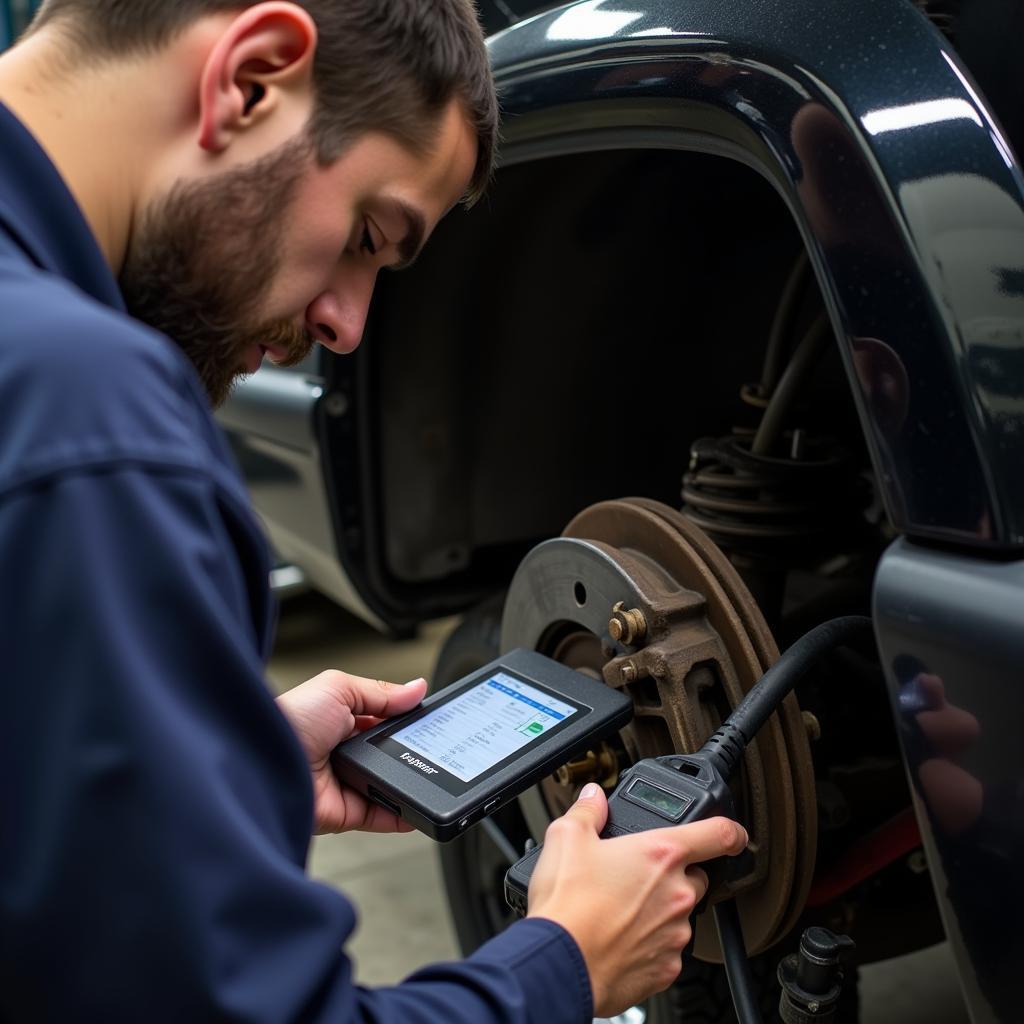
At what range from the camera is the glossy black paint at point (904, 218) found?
0.71m

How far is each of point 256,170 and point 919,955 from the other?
1502 mm

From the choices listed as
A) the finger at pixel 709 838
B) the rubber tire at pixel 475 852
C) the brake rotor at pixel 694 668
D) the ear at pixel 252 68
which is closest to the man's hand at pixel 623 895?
the finger at pixel 709 838

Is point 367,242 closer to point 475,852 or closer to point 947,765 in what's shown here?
point 947,765

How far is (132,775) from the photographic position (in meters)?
0.48

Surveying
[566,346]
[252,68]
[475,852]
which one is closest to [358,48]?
[252,68]

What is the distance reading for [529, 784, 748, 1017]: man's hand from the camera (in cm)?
71

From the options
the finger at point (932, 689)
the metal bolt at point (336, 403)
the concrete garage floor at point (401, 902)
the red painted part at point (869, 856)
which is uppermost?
the finger at point (932, 689)

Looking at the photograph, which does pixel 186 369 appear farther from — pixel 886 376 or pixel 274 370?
pixel 274 370

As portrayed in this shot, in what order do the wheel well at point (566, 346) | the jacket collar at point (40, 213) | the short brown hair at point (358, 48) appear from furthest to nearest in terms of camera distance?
1. the wheel well at point (566, 346)
2. the short brown hair at point (358, 48)
3. the jacket collar at point (40, 213)

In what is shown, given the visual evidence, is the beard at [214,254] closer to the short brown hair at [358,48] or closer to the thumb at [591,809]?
the short brown hair at [358,48]

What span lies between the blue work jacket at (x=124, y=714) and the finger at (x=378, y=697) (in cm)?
46

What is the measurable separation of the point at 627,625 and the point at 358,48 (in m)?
0.47

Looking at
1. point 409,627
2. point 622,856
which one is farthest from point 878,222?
point 409,627

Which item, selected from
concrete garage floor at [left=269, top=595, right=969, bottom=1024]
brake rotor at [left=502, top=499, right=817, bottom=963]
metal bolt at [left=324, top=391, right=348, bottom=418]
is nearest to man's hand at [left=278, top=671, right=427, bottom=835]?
brake rotor at [left=502, top=499, right=817, bottom=963]
